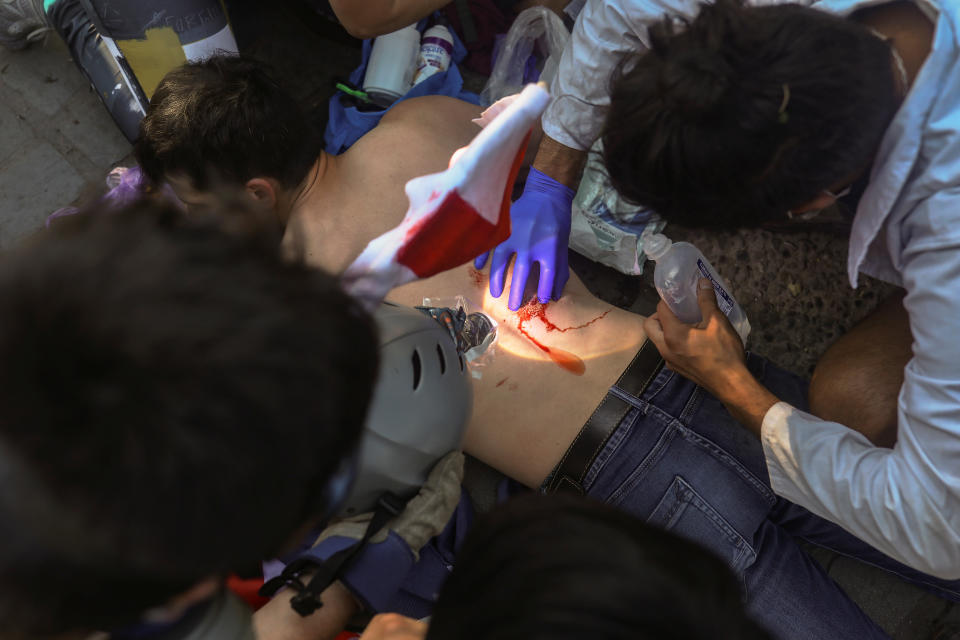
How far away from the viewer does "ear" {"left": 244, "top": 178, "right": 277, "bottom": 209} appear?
6.92 feet

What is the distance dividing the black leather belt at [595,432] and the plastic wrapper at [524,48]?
1380 millimetres

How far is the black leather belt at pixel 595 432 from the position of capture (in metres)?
1.99

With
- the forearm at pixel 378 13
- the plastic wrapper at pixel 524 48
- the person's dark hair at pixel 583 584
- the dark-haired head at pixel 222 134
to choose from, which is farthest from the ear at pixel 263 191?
the person's dark hair at pixel 583 584

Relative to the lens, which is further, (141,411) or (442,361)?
(442,361)

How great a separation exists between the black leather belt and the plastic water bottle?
0.24 meters

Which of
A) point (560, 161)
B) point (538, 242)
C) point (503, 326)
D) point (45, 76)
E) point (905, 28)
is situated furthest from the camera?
A: point (45, 76)

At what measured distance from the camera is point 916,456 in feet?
5.03

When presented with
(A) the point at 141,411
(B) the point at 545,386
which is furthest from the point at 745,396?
(A) the point at 141,411

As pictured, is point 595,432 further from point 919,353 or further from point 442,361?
point 919,353

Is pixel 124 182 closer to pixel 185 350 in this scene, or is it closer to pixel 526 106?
pixel 526 106

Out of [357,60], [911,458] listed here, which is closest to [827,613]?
[911,458]

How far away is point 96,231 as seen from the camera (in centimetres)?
85

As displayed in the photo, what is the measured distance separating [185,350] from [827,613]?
2025 mm

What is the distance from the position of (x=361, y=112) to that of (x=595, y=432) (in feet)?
5.66
